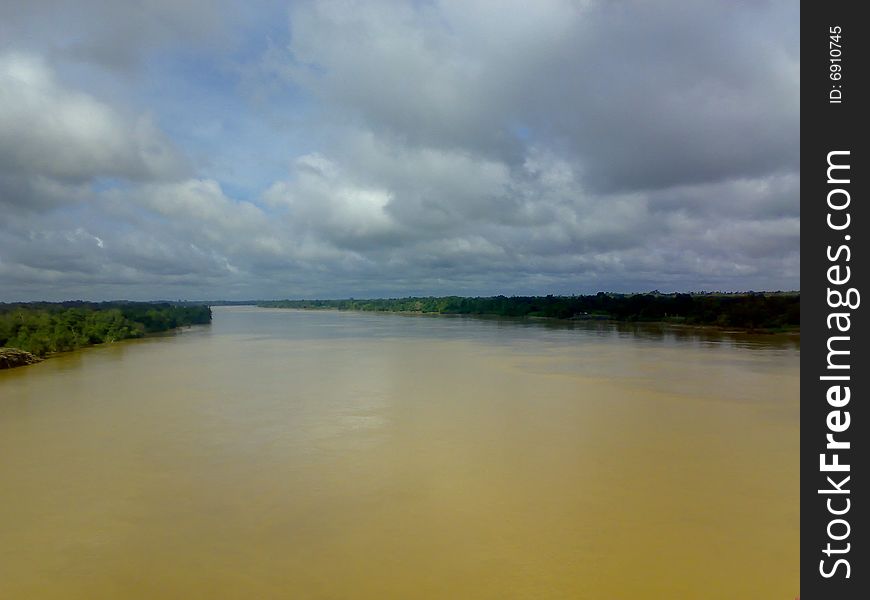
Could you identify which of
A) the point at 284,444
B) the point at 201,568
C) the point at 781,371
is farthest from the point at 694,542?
the point at 781,371

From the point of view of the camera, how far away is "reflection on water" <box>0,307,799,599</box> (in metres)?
4.25

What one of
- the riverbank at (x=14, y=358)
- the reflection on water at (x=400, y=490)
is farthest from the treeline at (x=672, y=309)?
the riverbank at (x=14, y=358)

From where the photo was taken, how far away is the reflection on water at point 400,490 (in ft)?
13.9

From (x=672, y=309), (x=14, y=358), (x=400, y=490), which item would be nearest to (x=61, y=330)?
(x=14, y=358)

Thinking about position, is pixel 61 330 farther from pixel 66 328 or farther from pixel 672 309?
pixel 672 309

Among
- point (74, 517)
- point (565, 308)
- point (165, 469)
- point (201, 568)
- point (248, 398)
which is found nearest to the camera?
point (201, 568)

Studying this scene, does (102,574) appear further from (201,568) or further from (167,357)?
(167,357)

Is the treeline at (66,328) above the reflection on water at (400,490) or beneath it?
above

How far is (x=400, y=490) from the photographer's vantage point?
6055mm

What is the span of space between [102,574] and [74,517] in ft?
4.69

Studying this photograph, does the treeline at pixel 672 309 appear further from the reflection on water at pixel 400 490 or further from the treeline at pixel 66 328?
the treeline at pixel 66 328

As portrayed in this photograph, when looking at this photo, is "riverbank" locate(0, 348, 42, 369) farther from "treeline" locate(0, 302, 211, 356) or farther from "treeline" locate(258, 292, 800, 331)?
"treeline" locate(258, 292, 800, 331)

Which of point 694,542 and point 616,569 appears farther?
point 694,542

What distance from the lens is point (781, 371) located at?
601 inches
